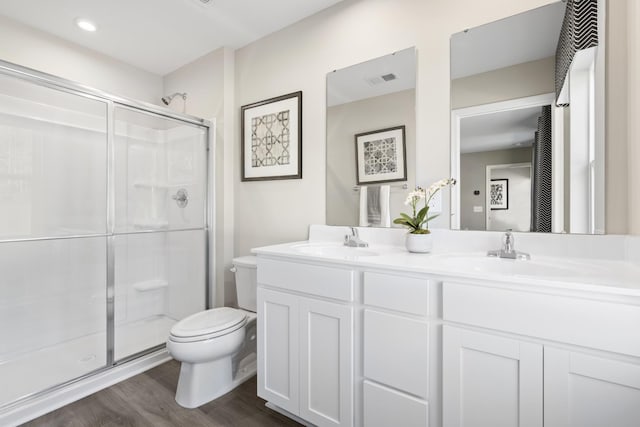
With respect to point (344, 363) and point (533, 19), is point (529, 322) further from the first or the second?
point (533, 19)

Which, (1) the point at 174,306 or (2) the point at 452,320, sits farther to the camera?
(1) the point at 174,306

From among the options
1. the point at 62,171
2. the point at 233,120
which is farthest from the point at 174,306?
the point at 233,120

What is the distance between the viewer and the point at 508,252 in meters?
1.32

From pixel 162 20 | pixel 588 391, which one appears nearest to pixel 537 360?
pixel 588 391

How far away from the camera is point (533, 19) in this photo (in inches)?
54.4

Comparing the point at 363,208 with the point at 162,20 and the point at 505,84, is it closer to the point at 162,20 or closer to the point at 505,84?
the point at 505,84

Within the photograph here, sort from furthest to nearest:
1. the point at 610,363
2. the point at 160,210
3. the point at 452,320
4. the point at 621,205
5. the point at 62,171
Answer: the point at 160,210 < the point at 62,171 < the point at 621,205 < the point at 452,320 < the point at 610,363

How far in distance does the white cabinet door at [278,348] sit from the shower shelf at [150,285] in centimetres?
151

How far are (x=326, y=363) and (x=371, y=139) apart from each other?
1.26m

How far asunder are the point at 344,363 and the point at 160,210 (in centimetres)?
190

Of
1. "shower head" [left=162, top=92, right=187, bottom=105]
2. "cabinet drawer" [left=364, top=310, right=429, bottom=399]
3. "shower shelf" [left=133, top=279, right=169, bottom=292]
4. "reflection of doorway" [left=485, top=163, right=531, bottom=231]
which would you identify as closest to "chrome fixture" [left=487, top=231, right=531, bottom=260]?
"reflection of doorway" [left=485, top=163, right=531, bottom=231]

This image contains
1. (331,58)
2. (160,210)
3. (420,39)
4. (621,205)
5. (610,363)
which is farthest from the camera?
(160,210)

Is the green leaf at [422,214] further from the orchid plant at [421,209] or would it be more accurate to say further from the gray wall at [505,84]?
the gray wall at [505,84]

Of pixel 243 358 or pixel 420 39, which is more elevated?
pixel 420 39
